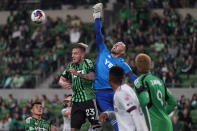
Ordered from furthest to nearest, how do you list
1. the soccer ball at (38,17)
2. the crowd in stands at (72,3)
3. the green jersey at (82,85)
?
the crowd in stands at (72,3)
the soccer ball at (38,17)
the green jersey at (82,85)

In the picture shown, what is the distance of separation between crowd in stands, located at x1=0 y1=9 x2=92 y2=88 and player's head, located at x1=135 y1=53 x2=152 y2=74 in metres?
17.6

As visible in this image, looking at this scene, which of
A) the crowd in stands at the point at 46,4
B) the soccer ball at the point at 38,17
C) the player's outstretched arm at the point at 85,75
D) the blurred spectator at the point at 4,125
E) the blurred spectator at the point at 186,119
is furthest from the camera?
the crowd in stands at the point at 46,4

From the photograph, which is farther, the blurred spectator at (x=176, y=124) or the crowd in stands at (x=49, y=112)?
the crowd in stands at (x=49, y=112)

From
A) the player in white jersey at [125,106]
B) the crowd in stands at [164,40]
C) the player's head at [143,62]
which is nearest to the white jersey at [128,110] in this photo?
the player in white jersey at [125,106]

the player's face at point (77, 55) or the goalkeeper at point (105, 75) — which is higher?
the player's face at point (77, 55)

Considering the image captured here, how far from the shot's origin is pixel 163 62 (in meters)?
23.9

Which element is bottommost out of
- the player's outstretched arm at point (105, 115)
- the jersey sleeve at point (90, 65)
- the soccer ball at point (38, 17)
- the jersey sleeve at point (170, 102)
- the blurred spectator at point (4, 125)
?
the blurred spectator at point (4, 125)

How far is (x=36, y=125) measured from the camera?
500 inches

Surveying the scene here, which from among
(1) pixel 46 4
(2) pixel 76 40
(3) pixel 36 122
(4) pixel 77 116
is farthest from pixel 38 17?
(1) pixel 46 4

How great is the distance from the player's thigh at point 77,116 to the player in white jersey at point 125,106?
2.07 m

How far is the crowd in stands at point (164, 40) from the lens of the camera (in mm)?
23594

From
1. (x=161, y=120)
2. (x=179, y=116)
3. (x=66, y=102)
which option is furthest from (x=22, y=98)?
(x=161, y=120)

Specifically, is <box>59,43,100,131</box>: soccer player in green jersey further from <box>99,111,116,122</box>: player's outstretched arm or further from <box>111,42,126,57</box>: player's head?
<box>99,111,116,122</box>: player's outstretched arm

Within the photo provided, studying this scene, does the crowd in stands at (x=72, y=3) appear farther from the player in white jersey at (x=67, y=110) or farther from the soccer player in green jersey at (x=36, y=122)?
the soccer player in green jersey at (x=36, y=122)
